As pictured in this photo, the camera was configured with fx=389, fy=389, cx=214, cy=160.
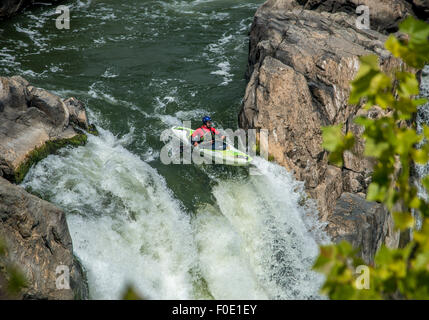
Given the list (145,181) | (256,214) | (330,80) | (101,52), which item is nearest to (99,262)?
(145,181)

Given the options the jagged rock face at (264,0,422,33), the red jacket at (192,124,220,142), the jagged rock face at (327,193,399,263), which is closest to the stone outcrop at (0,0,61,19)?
the jagged rock face at (264,0,422,33)

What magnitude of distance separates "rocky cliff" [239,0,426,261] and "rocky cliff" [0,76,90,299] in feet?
16.3

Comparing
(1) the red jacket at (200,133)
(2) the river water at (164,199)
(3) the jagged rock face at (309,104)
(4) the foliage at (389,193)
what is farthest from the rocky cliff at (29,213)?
Result: (3) the jagged rock face at (309,104)

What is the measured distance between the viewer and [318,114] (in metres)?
9.77

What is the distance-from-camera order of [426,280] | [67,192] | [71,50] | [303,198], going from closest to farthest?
[426,280] < [67,192] < [303,198] < [71,50]

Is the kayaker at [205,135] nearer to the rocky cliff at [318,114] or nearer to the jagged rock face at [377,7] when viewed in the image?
the rocky cliff at [318,114]

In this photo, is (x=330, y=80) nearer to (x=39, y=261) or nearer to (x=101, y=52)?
(x=39, y=261)

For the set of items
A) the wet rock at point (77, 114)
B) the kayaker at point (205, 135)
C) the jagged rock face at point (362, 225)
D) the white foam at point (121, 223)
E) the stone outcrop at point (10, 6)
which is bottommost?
the jagged rock face at point (362, 225)

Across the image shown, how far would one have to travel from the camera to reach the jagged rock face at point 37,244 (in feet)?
17.5

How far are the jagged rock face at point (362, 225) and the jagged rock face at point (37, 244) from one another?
5406 millimetres

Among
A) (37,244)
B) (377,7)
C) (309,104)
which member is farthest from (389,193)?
(377,7)

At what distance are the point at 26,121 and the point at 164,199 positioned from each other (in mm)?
3422

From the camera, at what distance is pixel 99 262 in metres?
6.69
